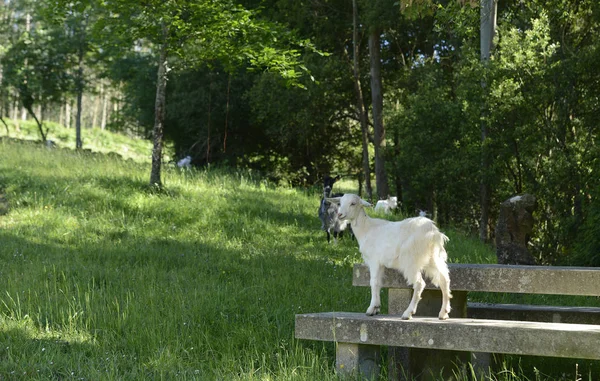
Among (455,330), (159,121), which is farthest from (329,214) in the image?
(455,330)

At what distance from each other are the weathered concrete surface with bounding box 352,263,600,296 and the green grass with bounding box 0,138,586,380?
73 cm

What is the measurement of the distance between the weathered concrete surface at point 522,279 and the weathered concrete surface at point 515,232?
7.62 m

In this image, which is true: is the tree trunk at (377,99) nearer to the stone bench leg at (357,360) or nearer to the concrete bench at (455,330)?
the concrete bench at (455,330)

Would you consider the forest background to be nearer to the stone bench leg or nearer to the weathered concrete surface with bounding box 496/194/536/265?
the weathered concrete surface with bounding box 496/194/536/265

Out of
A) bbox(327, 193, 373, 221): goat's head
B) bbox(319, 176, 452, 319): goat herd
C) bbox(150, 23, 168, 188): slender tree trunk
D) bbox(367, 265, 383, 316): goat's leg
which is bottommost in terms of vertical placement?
bbox(367, 265, 383, 316): goat's leg

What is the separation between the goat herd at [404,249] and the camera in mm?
5621

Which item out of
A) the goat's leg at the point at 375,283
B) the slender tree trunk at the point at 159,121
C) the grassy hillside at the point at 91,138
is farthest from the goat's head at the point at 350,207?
the grassy hillside at the point at 91,138

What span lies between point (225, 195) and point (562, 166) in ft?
27.0

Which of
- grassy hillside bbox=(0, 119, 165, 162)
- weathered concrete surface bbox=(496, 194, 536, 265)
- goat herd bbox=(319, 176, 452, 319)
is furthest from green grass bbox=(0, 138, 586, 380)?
grassy hillside bbox=(0, 119, 165, 162)

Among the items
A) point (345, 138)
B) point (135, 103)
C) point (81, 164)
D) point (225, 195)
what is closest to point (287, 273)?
point (225, 195)

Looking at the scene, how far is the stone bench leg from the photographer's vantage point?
5746mm

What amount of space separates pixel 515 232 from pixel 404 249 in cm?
847

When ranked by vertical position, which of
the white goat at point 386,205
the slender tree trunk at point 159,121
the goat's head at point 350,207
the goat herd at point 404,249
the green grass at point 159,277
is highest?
the slender tree trunk at point 159,121

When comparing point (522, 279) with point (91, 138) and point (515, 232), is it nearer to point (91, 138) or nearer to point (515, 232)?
point (515, 232)
